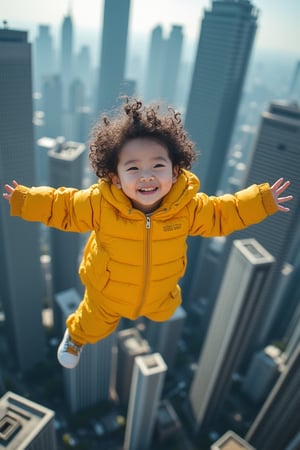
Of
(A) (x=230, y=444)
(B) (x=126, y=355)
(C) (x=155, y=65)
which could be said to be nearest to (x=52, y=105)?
(C) (x=155, y=65)

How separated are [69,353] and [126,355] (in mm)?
23635

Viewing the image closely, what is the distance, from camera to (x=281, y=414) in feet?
68.7

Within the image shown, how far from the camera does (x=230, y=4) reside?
3409 centimetres

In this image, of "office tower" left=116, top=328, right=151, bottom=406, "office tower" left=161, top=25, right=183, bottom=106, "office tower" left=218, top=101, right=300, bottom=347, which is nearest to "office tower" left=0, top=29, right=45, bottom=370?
"office tower" left=116, top=328, right=151, bottom=406

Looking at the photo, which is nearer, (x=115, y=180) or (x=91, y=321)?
(x=115, y=180)

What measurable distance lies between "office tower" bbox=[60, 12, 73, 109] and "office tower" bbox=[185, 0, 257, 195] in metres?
59.4

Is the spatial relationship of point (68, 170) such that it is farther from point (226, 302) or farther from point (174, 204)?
point (174, 204)

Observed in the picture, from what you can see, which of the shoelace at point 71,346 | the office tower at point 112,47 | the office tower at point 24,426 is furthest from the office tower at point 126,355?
the office tower at point 112,47

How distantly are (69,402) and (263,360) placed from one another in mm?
16935

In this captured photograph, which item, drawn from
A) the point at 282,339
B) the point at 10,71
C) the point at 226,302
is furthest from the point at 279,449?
the point at 10,71

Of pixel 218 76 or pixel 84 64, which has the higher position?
pixel 218 76

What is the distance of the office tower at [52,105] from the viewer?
74.5 meters

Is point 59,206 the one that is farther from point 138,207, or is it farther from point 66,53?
point 66,53

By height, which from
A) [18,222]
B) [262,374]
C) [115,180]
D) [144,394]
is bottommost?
[262,374]
